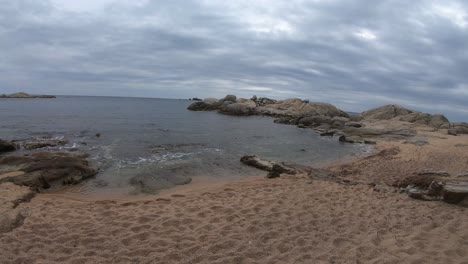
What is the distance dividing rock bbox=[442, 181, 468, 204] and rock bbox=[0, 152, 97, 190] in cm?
1184

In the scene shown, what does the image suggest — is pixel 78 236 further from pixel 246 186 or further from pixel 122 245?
pixel 246 186

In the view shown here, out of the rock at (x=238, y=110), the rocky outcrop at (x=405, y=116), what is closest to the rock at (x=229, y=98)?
the rock at (x=238, y=110)

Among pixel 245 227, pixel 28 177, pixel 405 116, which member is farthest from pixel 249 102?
pixel 245 227

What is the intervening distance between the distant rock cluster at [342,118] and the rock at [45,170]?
22220 mm

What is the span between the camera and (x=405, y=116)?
4612 centimetres

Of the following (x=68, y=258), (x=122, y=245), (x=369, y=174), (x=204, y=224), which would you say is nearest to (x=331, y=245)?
(x=204, y=224)

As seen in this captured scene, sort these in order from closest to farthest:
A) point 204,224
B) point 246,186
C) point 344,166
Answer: point 204,224, point 246,186, point 344,166

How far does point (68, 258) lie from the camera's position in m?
5.68

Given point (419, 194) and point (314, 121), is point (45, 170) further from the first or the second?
point (314, 121)

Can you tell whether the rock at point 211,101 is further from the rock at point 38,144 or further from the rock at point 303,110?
the rock at point 38,144

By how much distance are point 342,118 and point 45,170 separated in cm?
4113

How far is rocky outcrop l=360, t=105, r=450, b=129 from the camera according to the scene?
1674 inches

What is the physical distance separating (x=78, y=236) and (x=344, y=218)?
5927 mm

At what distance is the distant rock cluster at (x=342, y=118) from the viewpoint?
108 feet
